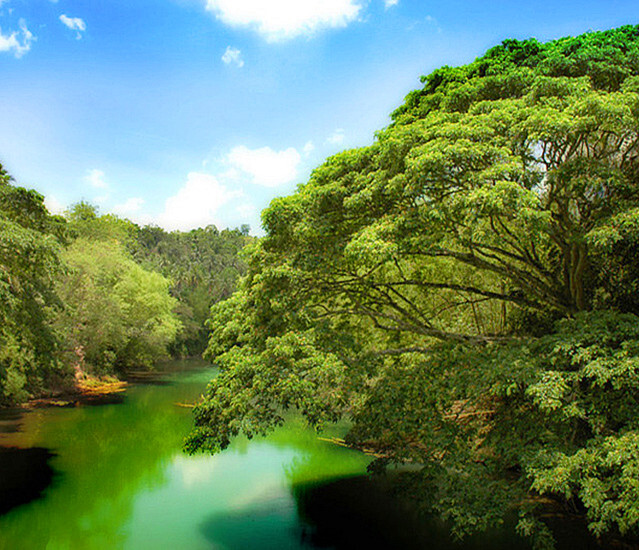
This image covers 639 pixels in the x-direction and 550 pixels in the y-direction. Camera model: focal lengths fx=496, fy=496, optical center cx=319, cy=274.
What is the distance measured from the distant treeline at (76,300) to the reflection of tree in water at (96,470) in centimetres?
244

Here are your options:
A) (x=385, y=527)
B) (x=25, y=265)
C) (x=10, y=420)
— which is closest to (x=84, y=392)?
(x=10, y=420)

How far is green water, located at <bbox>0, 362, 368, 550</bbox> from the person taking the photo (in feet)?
29.7

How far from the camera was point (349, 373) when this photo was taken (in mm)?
7879

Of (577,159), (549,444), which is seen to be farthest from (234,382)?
(577,159)

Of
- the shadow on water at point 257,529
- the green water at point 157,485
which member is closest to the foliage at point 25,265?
the green water at point 157,485

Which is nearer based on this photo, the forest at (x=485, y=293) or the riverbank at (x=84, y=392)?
the forest at (x=485, y=293)

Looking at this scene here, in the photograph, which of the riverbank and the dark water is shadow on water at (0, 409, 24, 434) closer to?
the dark water

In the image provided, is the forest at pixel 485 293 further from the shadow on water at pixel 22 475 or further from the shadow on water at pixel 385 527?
the shadow on water at pixel 22 475

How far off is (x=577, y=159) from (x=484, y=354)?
315cm

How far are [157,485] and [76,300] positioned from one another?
1394 cm

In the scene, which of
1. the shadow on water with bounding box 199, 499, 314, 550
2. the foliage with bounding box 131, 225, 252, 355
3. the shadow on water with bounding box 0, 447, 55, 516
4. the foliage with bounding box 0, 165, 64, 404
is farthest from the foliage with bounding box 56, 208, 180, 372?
the shadow on water with bounding box 199, 499, 314, 550

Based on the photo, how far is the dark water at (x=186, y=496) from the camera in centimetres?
898

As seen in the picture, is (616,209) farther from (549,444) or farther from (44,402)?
(44,402)

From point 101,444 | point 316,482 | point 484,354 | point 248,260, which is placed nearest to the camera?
point 484,354
